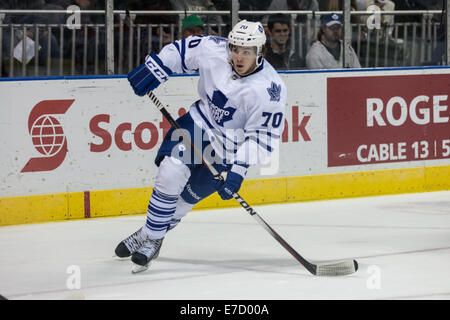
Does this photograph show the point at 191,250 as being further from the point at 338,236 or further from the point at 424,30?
the point at 424,30

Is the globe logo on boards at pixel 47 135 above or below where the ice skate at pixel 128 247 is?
above

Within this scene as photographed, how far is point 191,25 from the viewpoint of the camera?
7637 mm

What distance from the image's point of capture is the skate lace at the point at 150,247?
5359 mm

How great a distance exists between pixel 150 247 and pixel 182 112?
6.96 feet

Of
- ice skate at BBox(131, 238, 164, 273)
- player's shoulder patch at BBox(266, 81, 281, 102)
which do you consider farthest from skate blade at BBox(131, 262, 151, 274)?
player's shoulder patch at BBox(266, 81, 281, 102)

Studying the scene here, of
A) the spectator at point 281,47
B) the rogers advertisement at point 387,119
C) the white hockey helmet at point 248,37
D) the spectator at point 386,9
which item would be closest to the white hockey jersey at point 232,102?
the white hockey helmet at point 248,37

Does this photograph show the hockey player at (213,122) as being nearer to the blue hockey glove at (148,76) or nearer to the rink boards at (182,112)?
the blue hockey glove at (148,76)

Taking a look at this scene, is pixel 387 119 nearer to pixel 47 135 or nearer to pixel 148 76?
pixel 47 135

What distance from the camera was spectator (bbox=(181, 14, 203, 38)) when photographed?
25.0ft

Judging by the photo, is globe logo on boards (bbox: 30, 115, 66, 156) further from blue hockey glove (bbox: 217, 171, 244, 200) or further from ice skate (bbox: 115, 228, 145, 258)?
blue hockey glove (bbox: 217, 171, 244, 200)

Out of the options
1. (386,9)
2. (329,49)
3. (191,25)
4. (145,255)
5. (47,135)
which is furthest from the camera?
(386,9)

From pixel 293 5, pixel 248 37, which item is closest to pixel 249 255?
pixel 248 37
